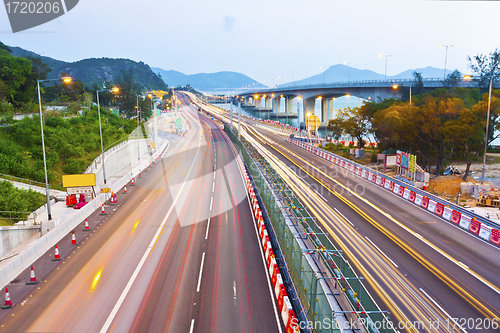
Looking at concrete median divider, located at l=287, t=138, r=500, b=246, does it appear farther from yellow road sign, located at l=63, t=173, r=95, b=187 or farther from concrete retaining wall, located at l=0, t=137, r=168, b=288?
yellow road sign, located at l=63, t=173, r=95, b=187

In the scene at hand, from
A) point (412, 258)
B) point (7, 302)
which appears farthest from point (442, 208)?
point (7, 302)

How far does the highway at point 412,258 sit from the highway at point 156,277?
5359 mm

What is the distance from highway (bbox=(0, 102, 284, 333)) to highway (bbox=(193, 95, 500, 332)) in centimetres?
536

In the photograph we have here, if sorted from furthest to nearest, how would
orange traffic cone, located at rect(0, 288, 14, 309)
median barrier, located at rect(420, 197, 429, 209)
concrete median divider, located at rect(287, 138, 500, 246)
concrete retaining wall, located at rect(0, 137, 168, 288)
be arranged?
1. median barrier, located at rect(420, 197, 429, 209)
2. concrete median divider, located at rect(287, 138, 500, 246)
3. concrete retaining wall, located at rect(0, 137, 168, 288)
4. orange traffic cone, located at rect(0, 288, 14, 309)

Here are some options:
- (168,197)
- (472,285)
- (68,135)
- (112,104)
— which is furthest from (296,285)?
(112,104)

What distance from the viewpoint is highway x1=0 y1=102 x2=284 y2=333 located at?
13266mm

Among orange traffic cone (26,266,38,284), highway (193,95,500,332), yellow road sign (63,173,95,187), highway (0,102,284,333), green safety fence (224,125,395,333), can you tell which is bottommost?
highway (193,95,500,332)

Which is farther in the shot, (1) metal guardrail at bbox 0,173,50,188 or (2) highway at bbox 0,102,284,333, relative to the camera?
(1) metal guardrail at bbox 0,173,50,188

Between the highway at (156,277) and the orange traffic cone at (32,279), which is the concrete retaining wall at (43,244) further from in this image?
the orange traffic cone at (32,279)

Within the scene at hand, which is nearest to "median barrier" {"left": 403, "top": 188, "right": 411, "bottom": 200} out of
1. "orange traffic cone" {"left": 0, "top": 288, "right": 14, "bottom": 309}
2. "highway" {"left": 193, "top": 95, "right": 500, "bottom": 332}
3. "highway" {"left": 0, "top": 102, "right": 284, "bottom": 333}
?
"highway" {"left": 193, "top": 95, "right": 500, "bottom": 332}

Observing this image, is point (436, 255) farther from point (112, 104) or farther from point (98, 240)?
point (112, 104)

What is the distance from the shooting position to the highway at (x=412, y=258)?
551 inches

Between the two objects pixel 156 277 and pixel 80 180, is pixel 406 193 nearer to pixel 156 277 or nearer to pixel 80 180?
pixel 156 277

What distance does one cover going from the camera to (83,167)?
40.3m
